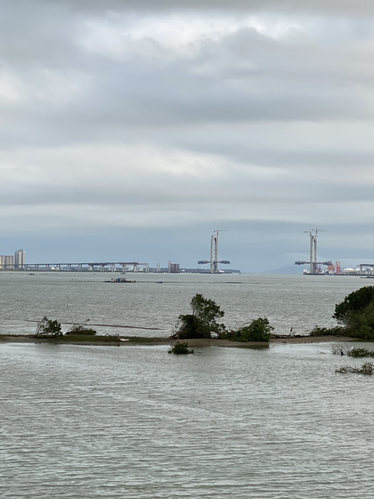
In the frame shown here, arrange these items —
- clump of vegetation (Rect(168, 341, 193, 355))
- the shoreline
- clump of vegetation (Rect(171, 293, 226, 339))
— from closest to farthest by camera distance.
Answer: clump of vegetation (Rect(168, 341, 193, 355)) → the shoreline → clump of vegetation (Rect(171, 293, 226, 339))

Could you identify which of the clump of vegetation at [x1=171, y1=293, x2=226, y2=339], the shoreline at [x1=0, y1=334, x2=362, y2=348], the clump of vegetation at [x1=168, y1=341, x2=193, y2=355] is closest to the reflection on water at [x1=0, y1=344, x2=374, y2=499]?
the clump of vegetation at [x1=168, y1=341, x2=193, y2=355]

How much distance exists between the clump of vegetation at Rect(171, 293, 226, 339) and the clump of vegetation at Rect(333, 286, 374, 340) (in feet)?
53.4

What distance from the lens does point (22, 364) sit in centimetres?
5812

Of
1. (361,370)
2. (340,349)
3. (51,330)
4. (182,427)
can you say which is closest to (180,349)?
(340,349)

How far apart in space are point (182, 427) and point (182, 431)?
0.84 meters

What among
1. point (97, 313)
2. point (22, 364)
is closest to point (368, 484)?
point (22, 364)

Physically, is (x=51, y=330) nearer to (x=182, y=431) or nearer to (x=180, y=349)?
(x=180, y=349)

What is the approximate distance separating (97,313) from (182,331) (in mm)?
51856

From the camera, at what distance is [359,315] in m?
84.8

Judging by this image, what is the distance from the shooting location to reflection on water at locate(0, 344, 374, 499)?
89.7ft

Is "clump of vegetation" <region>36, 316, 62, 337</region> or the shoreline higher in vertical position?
"clump of vegetation" <region>36, 316, 62, 337</region>

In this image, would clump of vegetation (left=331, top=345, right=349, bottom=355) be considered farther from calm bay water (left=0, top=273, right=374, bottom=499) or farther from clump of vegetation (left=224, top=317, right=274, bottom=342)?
calm bay water (left=0, top=273, right=374, bottom=499)

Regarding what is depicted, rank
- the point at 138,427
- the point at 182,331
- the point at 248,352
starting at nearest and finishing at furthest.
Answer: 1. the point at 138,427
2. the point at 248,352
3. the point at 182,331

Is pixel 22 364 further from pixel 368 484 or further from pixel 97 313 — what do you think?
pixel 97 313
